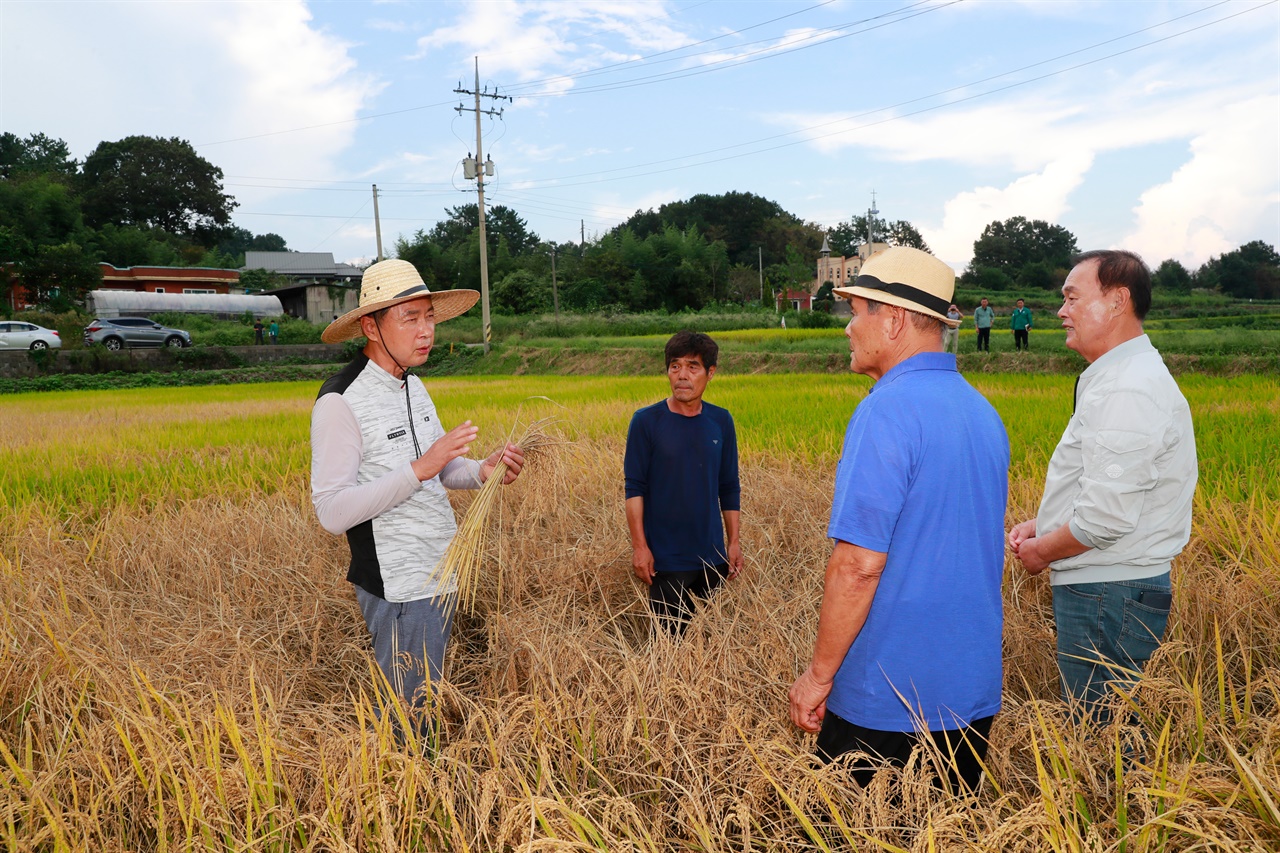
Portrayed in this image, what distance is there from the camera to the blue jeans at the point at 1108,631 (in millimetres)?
1961

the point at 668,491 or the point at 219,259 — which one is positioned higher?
the point at 219,259

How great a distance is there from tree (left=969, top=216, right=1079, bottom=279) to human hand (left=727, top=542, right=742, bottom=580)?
67.4 meters

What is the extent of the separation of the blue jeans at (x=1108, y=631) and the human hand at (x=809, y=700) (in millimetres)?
826

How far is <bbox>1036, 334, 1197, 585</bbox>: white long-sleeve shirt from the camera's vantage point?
187cm

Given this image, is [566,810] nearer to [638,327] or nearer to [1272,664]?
[1272,664]

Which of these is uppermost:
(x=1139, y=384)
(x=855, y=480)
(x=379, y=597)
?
(x=1139, y=384)

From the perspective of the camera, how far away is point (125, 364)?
21625 mm

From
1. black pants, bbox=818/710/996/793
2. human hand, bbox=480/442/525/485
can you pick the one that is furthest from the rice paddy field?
human hand, bbox=480/442/525/485

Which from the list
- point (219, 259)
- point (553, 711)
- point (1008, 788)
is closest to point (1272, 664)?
point (1008, 788)

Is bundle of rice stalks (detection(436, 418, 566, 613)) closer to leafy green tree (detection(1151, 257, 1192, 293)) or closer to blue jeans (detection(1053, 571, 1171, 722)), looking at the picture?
blue jeans (detection(1053, 571, 1171, 722))

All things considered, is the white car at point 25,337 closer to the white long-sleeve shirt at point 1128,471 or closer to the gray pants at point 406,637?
the gray pants at point 406,637

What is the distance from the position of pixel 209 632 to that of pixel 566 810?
6.63 ft

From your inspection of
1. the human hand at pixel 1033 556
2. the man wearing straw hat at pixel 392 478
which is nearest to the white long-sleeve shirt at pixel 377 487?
the man wearing straw hat at pixel 392 478

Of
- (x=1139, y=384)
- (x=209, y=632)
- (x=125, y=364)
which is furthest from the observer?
(x=125, y=364)
